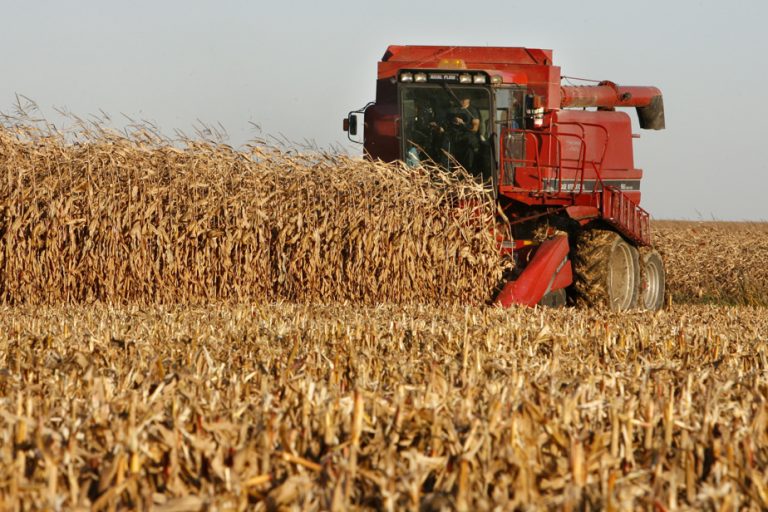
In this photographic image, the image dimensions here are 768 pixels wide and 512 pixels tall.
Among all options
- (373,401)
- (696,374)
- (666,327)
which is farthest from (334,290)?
(373,401)

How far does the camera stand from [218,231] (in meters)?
9.59

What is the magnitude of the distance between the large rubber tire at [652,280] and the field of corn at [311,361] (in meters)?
2.33

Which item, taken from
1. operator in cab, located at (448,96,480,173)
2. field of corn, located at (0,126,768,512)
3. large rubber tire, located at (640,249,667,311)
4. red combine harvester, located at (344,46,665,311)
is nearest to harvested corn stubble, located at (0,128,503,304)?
field of corn, located at (0,126,768,512)

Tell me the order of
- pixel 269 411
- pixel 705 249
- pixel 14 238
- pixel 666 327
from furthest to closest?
1. pixel 705 249
2. pixel 14 238
3. pixel 666 327
4. pixel 269 411

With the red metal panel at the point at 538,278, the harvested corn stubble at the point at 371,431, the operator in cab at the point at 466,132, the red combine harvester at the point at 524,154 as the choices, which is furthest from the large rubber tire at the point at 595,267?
the harvested corn stubble at the point at 371,431

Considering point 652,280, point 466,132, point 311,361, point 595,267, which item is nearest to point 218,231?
point 466,132

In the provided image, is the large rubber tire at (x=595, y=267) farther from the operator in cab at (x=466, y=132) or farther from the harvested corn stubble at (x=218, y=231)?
the operator in cab at (x=466, y=132)

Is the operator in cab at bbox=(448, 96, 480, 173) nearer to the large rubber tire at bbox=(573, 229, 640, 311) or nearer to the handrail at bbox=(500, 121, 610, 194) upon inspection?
the handrail at bbox=(500, 121, 610, 194)

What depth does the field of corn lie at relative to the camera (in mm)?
2793

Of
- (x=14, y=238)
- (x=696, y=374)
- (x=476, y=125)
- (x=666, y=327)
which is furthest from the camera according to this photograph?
(x=476, y=125)

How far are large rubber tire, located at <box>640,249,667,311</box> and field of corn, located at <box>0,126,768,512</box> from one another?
233cm

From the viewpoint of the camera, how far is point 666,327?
23.8 ft

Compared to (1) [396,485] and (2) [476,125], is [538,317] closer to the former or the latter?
(2) [476,125]

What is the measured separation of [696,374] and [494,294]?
17.2 feet
